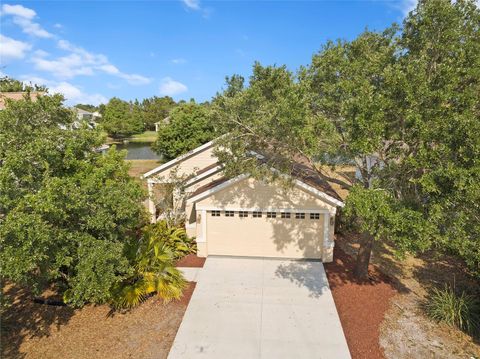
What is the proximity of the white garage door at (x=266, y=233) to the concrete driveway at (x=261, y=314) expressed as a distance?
48 centimetres

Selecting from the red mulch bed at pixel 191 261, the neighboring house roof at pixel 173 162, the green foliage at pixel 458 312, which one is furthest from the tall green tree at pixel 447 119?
the neighboring house roof at pixel 173 162

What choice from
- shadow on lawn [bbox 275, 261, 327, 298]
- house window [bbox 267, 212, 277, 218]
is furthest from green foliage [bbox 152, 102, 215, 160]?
shadow on lawn [bbox 275, 261, 327, 298]

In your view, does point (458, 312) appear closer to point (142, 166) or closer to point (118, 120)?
point (142, 166)

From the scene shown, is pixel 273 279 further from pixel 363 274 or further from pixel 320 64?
pixel 320 64

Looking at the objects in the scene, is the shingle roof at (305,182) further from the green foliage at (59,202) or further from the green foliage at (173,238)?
the green foliage at (59,202)

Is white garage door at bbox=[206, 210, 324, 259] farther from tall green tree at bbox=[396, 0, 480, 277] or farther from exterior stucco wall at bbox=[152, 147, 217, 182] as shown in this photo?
exterior stucco wall at bbox=[152, 147, 217, 182]

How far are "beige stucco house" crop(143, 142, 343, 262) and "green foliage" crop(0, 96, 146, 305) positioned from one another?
3.98 m

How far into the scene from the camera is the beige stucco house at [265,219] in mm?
12859

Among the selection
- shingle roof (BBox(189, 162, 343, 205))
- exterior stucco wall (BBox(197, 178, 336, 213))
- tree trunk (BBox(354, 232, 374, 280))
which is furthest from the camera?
shingle roof (BBox(189, 162, 343, 205))

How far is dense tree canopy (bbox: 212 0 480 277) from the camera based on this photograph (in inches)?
298

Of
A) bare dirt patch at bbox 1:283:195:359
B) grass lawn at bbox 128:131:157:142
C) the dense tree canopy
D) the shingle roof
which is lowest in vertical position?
bare dirt patch at bbox 1:283:195:359

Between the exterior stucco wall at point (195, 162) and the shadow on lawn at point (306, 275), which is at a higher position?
the exterior stucco wall at point (195, 162)

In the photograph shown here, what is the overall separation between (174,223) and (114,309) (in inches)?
228

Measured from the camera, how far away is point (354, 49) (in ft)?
35.6
